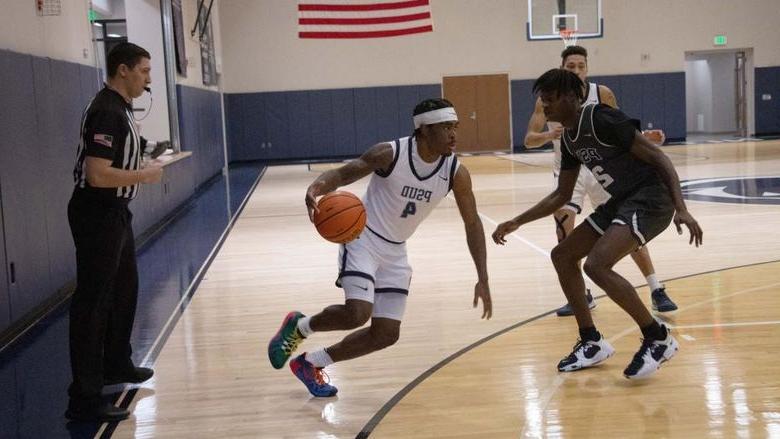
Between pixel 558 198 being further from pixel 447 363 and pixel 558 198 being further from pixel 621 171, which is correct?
pixel 447 363

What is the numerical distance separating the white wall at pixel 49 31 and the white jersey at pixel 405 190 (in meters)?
3.93

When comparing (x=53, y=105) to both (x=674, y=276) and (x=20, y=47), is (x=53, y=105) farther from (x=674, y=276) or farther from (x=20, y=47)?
(x=674, y=276)

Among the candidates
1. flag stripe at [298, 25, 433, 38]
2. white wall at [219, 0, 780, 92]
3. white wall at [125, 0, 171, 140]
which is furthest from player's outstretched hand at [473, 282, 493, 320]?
white wall at [219, 0, 780, 92]

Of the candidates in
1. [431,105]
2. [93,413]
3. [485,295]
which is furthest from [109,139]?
[485,295]

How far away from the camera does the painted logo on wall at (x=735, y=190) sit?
12.7 m

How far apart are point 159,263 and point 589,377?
585 cm

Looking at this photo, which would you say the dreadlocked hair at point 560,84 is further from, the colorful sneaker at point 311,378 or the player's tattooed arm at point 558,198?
the colorful sneaker at point 311,378

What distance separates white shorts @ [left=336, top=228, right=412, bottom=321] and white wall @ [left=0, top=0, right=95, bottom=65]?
3958 millimetres

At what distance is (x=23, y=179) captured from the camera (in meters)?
6.93

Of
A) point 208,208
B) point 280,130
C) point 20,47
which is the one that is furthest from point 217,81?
point 20,47

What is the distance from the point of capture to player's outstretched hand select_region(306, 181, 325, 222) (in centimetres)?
421

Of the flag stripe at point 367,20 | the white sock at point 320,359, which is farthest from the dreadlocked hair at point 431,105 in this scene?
the flag stripe at point 367,20

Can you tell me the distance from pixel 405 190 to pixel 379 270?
431 millimetres

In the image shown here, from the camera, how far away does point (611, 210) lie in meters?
4.95
